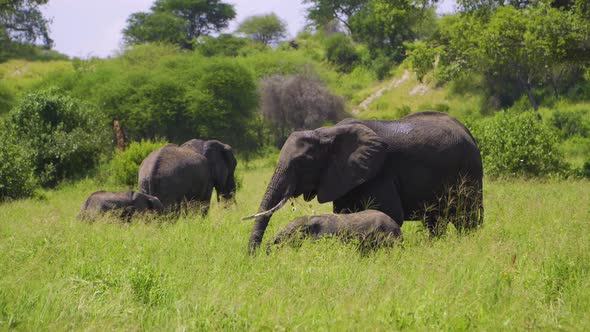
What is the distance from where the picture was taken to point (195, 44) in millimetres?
67438

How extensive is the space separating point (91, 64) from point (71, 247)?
54.0 meters

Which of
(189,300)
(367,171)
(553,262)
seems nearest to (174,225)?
(367,171)

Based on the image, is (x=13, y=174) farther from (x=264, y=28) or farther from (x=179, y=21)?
(x=264, y=28)

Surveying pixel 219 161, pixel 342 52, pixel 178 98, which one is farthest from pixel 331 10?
pixel 219 161

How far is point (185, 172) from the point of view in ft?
41.8

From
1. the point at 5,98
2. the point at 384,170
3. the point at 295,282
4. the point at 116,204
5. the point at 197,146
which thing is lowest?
the point at 5,98

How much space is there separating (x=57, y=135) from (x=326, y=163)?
16.3 meters

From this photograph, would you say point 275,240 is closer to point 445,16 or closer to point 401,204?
point 401,204

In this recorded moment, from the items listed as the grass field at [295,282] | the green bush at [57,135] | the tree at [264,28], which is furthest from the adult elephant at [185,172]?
the tree at [264,28]

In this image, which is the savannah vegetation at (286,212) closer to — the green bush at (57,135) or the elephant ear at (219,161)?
the green bush at (57,135)

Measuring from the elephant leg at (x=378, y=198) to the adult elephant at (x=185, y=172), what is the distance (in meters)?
4.04

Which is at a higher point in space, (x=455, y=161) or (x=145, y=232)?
(x=455, y=161)

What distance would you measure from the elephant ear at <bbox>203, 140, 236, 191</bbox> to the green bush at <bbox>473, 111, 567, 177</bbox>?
759cm

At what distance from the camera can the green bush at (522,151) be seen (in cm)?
1862
